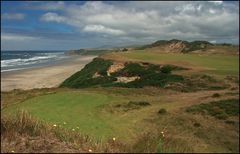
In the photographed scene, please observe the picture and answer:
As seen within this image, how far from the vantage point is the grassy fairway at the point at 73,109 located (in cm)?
2041

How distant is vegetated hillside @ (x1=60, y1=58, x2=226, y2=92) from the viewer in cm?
3770

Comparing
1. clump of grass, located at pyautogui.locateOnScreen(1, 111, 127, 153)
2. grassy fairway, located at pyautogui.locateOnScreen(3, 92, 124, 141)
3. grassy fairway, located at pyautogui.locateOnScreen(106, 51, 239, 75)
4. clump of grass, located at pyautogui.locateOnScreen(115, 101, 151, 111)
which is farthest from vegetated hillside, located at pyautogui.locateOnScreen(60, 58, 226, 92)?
clump of grass, located at pyautogui.locateOnScreen(1, 111, 127, 153)

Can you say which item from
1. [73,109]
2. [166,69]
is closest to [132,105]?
[73,109]

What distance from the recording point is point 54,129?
753 centimetres

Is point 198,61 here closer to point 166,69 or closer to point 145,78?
point 166,69

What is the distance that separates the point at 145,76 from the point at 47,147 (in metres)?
37.9

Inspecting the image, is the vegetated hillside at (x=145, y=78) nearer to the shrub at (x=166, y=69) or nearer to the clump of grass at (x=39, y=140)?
the shrub at (x=166, y=69)

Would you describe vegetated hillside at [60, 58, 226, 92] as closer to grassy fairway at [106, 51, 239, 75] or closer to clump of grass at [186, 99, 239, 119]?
grassy fairway at [106, 51, 239, 75]

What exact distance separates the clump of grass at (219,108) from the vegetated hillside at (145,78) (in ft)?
30.9

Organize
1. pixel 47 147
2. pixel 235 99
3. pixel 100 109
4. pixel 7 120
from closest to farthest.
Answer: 1. pixel 47 147
2. pixel 7 120
3. pixel 100 109
4. pixel 235 99

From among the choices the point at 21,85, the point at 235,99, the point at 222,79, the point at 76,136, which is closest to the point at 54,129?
the point at 76,136

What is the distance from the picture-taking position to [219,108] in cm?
2530

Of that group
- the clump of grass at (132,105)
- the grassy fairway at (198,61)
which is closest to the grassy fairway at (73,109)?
the clump of grass at (132,105)

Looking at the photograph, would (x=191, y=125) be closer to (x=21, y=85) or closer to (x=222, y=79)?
(x=222, y=79)
